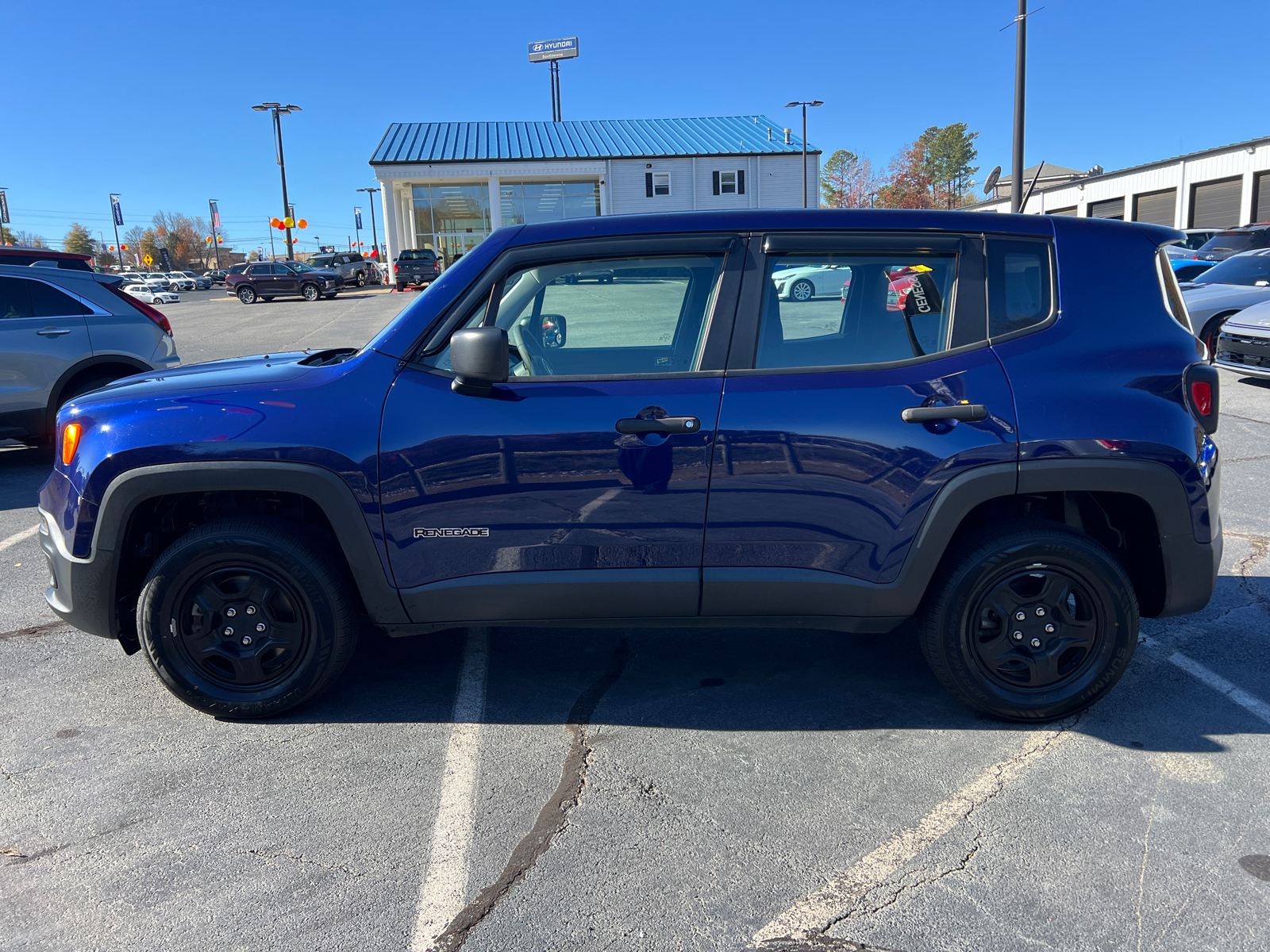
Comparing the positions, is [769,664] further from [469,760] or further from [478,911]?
[478,911]

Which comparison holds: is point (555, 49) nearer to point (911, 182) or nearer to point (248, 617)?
point (911, 182)

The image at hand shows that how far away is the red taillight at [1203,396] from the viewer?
3148 millimetres

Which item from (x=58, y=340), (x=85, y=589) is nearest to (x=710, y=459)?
(x=85, y=589)

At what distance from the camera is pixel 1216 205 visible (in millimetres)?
36375

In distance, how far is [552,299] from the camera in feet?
11.0

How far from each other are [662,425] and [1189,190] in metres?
42.7

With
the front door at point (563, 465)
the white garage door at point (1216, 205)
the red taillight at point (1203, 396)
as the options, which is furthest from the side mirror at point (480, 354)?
the white garage door at point (1216, 205)

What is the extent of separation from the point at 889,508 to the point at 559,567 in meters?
1.13

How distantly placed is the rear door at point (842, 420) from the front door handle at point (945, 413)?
17 millimetres

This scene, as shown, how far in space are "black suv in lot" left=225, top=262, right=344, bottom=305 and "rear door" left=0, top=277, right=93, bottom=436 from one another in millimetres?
31144

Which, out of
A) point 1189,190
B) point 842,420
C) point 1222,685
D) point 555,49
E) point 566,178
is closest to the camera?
point 842,420

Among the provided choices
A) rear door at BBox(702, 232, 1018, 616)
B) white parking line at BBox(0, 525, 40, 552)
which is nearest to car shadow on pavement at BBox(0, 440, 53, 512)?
white parking line at BBox(0, 525, 40, 552)

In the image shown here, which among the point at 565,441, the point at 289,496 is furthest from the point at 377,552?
the point at 565,441

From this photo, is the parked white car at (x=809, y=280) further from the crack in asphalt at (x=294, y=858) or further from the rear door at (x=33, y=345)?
the rear door at (x=33, y=345)
